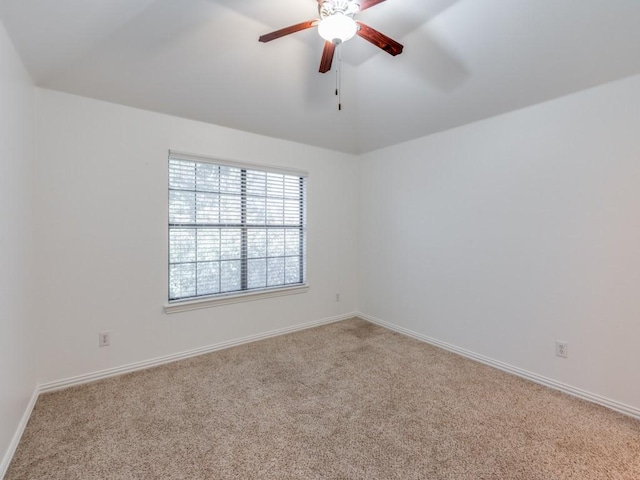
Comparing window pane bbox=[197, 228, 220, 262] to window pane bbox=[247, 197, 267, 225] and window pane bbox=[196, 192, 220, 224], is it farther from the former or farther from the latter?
window pane bbox=[247, 197, 267, 225]

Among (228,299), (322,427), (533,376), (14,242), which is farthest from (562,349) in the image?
(14,242)

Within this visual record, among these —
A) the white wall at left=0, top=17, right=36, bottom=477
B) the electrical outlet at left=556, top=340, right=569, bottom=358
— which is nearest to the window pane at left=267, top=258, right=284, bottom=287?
the white wall at left=0, top=17, right=36, bottom=477

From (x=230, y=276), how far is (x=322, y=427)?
1809 mm

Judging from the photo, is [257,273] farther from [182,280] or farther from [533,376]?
[533,376]

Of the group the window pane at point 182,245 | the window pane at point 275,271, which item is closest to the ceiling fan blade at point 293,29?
the window pane at point 182,245

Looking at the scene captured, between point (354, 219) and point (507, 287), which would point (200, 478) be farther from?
point (354, 219)

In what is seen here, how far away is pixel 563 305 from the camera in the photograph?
232 cm

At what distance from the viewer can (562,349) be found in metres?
2.32

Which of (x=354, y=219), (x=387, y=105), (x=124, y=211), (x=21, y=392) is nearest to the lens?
(x=21, y=392)

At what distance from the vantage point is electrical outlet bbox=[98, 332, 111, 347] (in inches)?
96.7

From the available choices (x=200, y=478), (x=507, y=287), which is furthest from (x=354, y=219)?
(x=200, y=478)

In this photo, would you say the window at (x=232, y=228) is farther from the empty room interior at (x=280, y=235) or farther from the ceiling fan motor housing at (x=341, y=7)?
the ceiling fan motor housing at (x=341, y=7)

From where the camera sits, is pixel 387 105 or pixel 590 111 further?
pixel 387 105

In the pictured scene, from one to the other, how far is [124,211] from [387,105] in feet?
8.77
